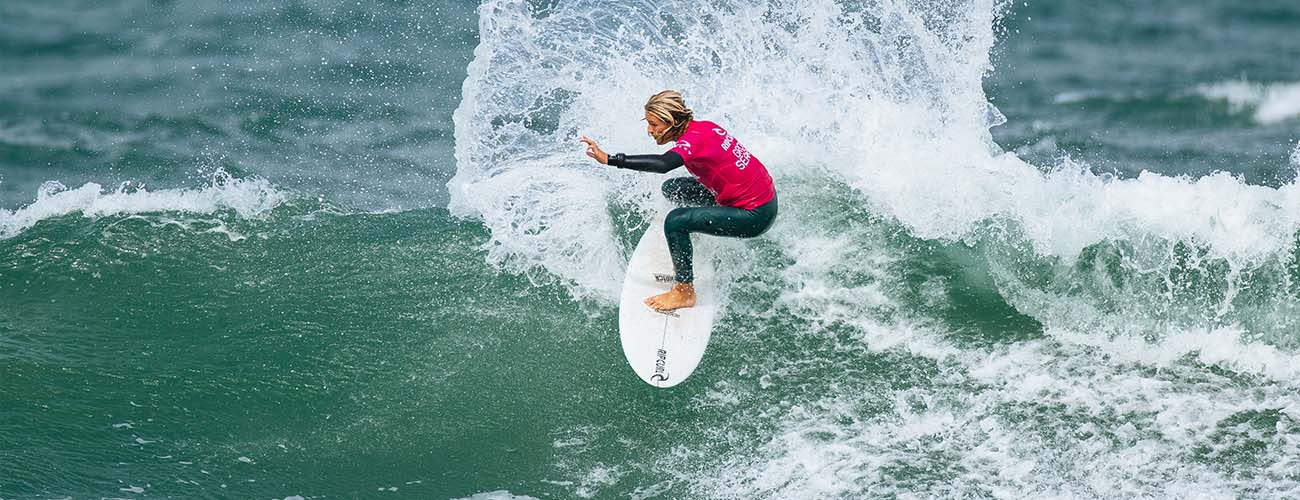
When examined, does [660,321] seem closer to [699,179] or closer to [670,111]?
A: [699,179]

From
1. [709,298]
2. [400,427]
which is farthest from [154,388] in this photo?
[709,298]

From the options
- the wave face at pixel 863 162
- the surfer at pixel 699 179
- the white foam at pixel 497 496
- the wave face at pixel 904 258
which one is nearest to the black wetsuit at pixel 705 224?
the surfer at pixel 699 179

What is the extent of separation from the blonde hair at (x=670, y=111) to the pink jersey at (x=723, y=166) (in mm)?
70

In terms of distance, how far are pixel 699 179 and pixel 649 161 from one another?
2.40ft

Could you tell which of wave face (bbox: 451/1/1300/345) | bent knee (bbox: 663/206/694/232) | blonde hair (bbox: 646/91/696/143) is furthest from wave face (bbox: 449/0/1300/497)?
blonde hair (bbox: 646/91/696/143)

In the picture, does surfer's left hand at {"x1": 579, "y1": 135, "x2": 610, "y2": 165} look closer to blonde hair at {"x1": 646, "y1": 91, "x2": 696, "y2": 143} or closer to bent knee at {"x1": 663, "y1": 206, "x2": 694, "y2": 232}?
blonde hair at {"x1": 646, "y1": 91, "x2": 696, "y2": 143}

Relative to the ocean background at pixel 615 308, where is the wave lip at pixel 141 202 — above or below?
above

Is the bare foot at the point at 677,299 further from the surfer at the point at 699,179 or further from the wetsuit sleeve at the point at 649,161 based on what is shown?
the wetsuit sleeve at the point at 649,161

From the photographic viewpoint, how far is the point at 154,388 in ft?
32.3

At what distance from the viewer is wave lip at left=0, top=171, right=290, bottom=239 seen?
12.0 m

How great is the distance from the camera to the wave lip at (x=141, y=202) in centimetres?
1204

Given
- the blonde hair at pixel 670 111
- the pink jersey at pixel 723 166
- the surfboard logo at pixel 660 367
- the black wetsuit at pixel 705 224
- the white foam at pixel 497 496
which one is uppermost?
the blonde hair at pixel 670 111

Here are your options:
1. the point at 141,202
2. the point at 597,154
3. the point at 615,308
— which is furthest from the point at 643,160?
the point at 141,202

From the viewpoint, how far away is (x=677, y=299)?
9.58 metres
